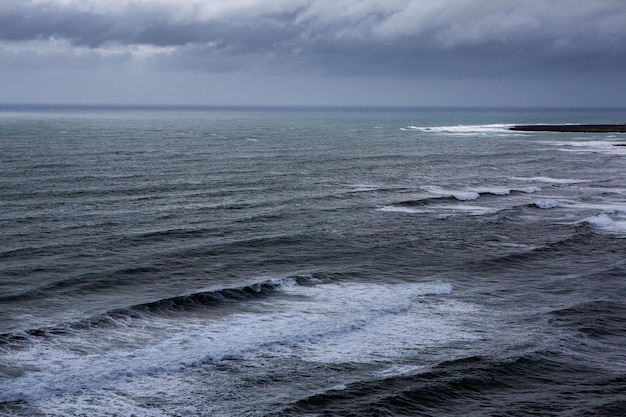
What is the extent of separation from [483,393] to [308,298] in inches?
441

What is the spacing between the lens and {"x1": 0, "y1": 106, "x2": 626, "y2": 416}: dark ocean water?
875 inches

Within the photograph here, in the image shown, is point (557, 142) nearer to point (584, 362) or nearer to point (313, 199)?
point (313, 199)

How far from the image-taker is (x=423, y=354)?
25484 millimetres

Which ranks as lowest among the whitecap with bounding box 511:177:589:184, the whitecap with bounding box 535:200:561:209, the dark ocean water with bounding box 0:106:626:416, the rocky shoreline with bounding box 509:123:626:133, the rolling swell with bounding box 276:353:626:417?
the rolling swell with bounding box 276:353:626:417

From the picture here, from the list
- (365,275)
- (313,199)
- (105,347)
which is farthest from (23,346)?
(313,199)

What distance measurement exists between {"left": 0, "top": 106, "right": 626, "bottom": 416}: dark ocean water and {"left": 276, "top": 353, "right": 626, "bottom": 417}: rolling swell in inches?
3.0

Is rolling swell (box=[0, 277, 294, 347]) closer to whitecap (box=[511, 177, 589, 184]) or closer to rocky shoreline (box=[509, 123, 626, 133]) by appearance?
whitecap (box=[511, 177, 589, 184])

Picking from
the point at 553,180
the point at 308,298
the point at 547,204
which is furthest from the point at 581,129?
the point at 308,298

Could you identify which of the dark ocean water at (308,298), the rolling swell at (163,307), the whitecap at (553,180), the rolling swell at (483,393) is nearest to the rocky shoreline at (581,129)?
the whitecap at (553,180)

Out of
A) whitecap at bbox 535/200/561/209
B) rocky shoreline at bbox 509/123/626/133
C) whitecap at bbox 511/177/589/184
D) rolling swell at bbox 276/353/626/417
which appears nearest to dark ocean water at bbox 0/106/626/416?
rolling swell at bbox 276/353/626/417

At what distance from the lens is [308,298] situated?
1257 inches

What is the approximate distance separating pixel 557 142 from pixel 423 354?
116 meters

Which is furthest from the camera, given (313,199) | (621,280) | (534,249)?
(313,199)

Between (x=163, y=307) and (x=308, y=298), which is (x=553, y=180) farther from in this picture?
(x=163, y=307)
